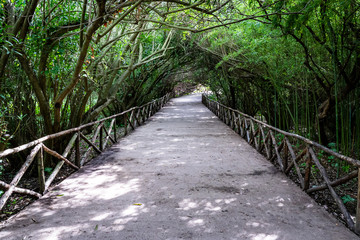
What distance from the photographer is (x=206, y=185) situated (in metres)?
3.99

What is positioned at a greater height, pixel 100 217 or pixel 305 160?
pixel 100 217

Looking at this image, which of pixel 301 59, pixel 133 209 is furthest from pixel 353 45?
pixel 133 209

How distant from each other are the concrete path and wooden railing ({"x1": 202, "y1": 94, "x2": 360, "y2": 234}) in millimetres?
196

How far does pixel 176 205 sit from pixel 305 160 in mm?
3113

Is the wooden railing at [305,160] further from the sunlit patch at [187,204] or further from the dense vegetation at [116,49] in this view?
the sunlit patch at [187,204]

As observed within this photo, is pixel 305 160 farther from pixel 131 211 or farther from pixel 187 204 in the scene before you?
pixel 131 211

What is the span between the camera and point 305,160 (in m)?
5.06

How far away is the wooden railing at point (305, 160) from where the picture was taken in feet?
9.93

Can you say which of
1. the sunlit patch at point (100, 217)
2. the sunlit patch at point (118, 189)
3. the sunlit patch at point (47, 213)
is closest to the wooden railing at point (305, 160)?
the sunlit patch at point (118, 189)

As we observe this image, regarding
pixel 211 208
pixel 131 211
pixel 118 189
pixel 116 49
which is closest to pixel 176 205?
pixel 211 208

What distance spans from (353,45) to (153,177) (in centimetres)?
426

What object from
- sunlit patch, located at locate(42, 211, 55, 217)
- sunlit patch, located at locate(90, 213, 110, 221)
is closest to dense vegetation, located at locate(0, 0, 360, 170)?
sunlit patch, located at locate(42, 211, 55, 217)

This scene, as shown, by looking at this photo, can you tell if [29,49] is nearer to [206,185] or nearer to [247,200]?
[206,185]

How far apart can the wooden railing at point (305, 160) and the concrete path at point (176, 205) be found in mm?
196
